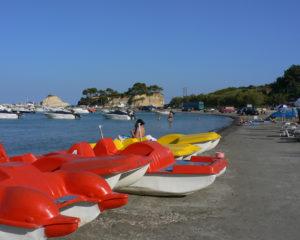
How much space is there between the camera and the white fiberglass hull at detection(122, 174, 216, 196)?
8539 mm

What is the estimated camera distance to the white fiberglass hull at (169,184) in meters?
8.54

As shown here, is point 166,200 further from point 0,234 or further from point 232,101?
point 232,101

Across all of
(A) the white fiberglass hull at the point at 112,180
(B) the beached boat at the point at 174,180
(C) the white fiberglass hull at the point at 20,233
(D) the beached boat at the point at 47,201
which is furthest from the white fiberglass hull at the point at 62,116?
(C) the white fiberglass hull at the point at 20,233

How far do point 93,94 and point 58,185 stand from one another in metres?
195

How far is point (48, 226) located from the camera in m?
5.05

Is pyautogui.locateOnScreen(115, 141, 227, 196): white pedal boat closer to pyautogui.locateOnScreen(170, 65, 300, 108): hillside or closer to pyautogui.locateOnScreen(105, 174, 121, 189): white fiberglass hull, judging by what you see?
pyautogui.locateOnScreen(105, 174, 121, 189): white fiberglass hull

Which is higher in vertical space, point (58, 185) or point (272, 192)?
point (58, 185)

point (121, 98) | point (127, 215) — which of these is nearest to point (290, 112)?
point (127, 215)

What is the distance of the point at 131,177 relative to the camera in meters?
7.74

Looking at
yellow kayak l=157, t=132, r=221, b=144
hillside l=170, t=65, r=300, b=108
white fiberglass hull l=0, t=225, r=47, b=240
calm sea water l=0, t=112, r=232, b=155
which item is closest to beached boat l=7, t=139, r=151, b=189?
white fiberglass hull l=0, t=225, r=47, b=240

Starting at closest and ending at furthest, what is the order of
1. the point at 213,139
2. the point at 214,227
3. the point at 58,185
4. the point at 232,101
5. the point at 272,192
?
the point at 58,185, the point at 214,227, the point at 272,192, the point at 213,139, the point at 232,101

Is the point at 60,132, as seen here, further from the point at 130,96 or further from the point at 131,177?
the point at 130,96

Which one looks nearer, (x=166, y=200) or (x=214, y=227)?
(x=214, y=227)

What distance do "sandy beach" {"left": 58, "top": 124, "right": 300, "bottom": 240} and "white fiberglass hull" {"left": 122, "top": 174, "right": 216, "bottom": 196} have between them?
0.53ft
